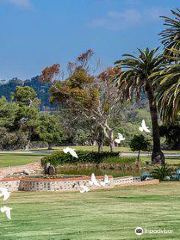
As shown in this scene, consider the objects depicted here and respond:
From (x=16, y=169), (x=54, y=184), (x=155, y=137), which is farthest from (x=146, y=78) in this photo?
(x=54, y=184)

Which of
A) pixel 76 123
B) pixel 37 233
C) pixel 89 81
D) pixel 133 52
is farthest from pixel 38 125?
pixel 37 233

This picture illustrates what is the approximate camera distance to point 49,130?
73.6 meters

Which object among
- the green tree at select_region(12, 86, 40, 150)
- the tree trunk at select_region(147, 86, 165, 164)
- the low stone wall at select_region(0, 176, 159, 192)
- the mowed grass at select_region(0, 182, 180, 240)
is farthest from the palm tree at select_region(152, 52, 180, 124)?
the green tree at select_region(12, 86, 40, 150)

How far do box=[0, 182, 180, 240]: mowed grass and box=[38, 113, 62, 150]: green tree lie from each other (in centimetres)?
5919

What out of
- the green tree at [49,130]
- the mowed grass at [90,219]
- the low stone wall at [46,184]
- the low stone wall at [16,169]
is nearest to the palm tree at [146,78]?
the low stone wall at [16,169]

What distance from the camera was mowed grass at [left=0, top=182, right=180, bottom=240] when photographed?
294 inches

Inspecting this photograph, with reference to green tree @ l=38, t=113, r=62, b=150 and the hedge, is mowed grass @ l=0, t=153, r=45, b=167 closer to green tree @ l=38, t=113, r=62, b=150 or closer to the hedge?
the hedge

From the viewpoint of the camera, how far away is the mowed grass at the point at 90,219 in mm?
7457

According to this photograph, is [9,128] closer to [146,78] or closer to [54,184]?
[146,78]

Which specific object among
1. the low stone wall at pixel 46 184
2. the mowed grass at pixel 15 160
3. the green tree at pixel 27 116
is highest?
the green tree at pixel 27 116

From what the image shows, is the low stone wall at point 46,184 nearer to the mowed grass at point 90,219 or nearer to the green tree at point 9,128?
the mowed grass at point 90,219

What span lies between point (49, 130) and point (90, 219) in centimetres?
6491

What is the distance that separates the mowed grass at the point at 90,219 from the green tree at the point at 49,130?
5919 cm

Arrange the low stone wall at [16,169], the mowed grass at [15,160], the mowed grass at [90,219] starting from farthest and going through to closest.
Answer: the mowed grass at [15,160] < the low stone wall at [16,169] < the mowed grass at [90,219]
